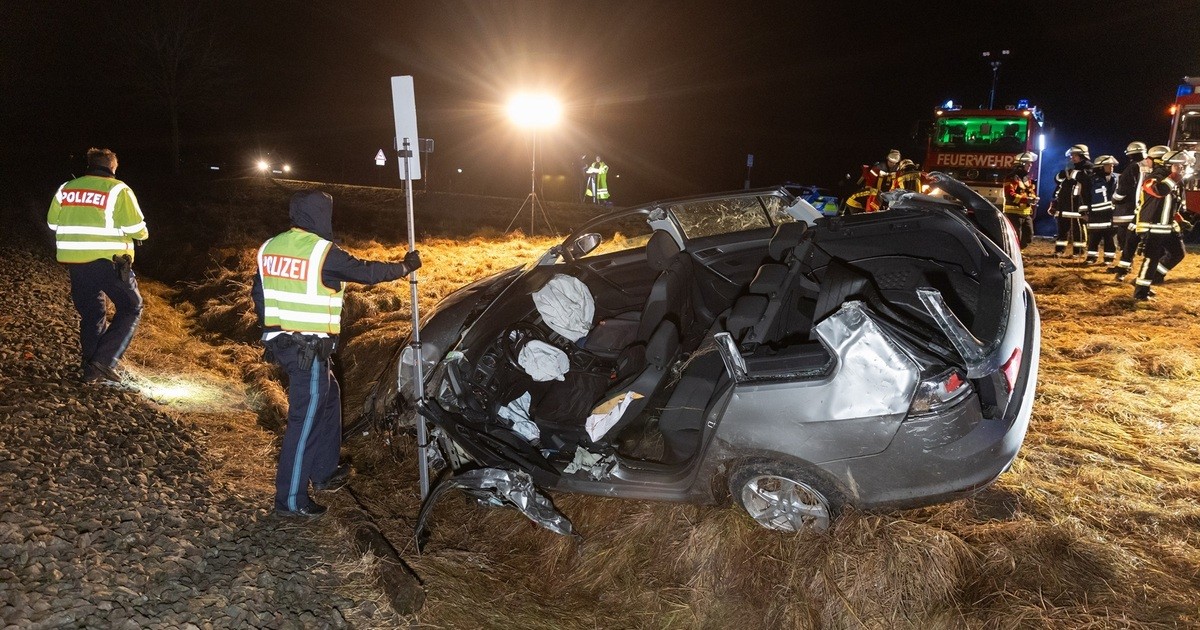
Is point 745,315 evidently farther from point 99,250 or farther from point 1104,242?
point 1104,242

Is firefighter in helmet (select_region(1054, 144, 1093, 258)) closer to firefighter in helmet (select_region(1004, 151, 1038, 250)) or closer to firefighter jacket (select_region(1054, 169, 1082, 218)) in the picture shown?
firefighter jacket (select_region(1054, 169, 1082, 218))

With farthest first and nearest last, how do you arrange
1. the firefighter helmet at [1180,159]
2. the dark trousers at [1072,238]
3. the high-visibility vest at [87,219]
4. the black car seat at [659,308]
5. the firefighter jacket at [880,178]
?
the dark trousers at [1072,238] < the firefighter jacket at [880,178] < the firefighter helmet at [1180,159] < the high-visibility vest at [87,219] < the black car seat at [659,308]

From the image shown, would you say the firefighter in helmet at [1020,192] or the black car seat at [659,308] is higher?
the firefighter in helmet at [1020,192]

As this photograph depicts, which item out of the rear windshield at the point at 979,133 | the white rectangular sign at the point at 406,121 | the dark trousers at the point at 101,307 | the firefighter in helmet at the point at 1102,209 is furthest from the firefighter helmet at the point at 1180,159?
the dark trousers at the point at 101,307

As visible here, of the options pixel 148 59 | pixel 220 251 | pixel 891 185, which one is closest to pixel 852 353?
pixel 891 185

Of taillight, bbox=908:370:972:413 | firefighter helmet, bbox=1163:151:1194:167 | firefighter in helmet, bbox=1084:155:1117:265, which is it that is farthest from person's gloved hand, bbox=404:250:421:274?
firefighter in helmet, bbox=1084:155:1117:265

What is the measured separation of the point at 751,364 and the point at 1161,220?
746 cm

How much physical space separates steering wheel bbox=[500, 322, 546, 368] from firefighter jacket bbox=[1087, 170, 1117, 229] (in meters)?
9.20

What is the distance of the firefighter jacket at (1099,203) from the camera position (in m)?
9.90

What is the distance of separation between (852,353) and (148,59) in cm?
2957

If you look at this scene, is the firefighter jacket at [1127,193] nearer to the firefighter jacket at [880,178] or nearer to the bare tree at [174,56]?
the firefighter jacket at [880,178]

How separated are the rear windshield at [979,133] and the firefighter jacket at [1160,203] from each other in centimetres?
580

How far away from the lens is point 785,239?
402 centimetres

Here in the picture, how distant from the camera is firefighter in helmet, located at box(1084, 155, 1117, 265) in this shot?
991cm
